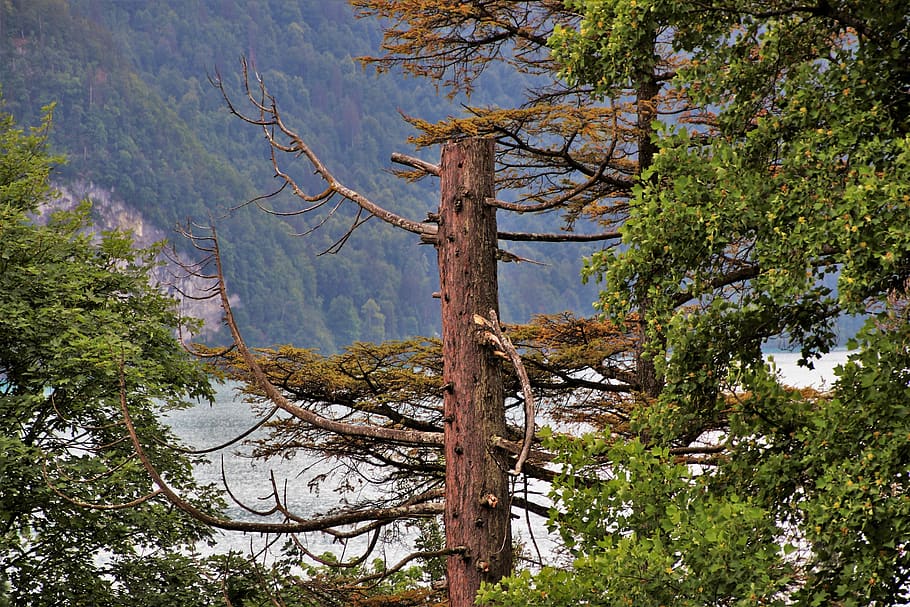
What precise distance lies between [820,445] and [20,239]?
6579 mm

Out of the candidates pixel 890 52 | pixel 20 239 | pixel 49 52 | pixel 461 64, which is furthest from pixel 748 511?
pixel 49 52

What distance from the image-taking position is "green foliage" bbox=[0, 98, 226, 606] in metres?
6.75

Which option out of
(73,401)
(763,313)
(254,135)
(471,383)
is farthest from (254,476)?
(254,135)

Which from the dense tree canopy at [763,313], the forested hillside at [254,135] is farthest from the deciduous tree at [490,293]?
the forested hillside at [254,135]

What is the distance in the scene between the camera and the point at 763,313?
13.0 ft

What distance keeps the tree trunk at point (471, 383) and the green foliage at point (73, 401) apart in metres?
2.94

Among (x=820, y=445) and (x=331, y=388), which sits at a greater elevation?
(x=331, y=388)

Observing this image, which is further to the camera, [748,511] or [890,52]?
[890,52]

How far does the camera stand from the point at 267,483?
21.2m

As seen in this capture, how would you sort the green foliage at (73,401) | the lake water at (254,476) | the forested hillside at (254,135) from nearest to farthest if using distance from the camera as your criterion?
the green foliage at (73,401)
the lake water at (254,476)
the forested hillside at (254,135)

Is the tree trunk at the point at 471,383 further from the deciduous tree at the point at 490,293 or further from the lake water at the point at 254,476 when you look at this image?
the lake water at the point at 254,476

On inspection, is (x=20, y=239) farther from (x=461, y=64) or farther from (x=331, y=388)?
(x=461, y=64)

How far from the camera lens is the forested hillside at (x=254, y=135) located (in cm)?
6072

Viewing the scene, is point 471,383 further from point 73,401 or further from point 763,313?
point 73,401
